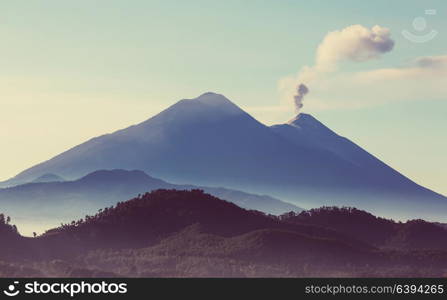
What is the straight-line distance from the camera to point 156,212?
10700 cm

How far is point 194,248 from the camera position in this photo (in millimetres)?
92375

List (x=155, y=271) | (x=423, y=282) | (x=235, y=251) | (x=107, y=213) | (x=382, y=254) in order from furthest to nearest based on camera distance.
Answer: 1. (x=107, y=213)
2. (x=382, y=254)
3. (x=235, y=251)
4. (x=155, y=271)
5. (x=423, y=282)

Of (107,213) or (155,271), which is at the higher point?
(107,213)

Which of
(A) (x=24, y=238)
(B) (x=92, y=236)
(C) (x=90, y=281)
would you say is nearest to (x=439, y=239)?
(B) (x=92, y=236)

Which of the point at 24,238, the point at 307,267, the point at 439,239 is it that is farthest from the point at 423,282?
the point at 439,239

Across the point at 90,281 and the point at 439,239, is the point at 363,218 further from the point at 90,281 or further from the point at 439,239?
the point at 90,281

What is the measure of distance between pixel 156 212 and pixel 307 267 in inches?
1073

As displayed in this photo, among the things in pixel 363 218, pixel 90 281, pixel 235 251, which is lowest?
pixel 90 281

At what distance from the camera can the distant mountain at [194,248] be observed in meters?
83.2

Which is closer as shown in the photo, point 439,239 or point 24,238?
point 24,238

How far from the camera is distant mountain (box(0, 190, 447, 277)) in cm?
8319

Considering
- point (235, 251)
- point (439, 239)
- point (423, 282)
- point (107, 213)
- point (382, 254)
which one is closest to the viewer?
point (423, 282)

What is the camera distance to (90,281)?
43.9 metres

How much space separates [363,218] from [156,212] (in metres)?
34.4
